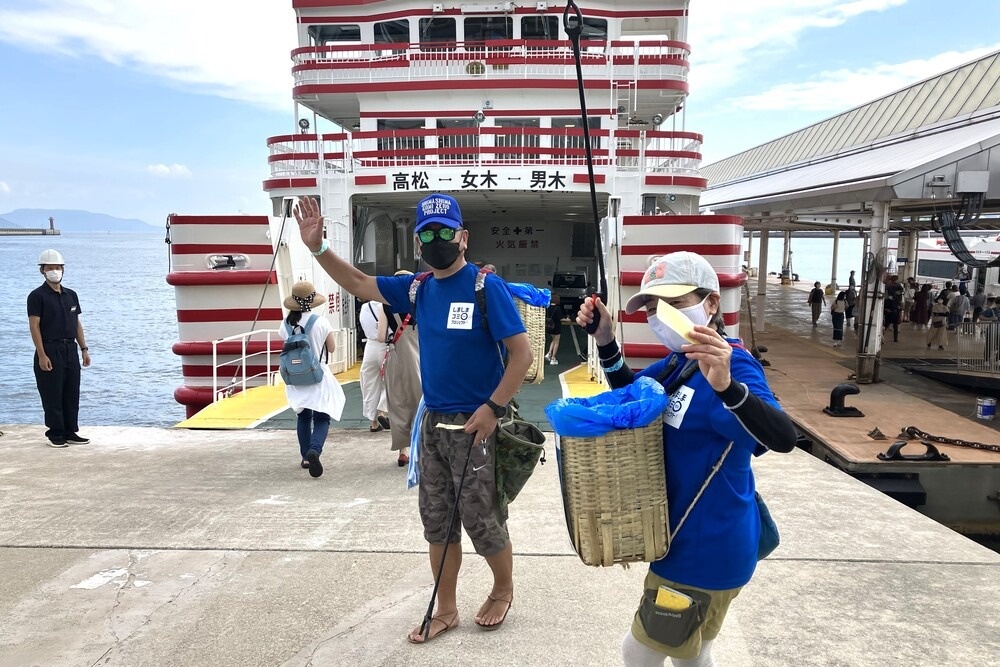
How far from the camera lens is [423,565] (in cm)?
383

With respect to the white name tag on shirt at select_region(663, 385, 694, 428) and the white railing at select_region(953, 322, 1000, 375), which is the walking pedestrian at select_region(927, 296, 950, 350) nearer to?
the white railing at select_region(953, 322, 1000, 375)

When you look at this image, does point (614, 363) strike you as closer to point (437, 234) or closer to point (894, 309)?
point (437, 234)

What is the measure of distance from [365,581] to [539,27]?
12393mm

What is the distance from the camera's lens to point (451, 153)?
10.6m

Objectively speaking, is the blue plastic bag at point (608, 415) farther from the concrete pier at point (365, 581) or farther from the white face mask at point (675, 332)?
the concrete pier at point (365, 581)

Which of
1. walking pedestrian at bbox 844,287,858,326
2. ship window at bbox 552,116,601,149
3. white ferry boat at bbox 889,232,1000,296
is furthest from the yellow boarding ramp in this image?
walking pedestrian at bbox 844,287,858,326

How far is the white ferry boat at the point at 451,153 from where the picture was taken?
9.02 m

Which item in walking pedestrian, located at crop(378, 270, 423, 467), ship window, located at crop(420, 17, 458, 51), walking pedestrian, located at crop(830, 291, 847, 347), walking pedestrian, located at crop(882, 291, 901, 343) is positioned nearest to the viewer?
walking pedestrian, located at crop(378, 270, 423, 467)

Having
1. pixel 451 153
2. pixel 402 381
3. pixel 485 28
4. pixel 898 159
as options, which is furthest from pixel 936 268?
pixel 402 381

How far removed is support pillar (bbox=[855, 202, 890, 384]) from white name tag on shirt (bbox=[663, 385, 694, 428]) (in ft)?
34.7

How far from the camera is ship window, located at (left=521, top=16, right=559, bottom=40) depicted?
43.2 ft

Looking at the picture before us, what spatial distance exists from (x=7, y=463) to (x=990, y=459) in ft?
31.0

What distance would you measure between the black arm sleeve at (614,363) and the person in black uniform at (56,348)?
523 cm

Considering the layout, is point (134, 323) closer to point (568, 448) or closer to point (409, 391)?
point (409, 391)
